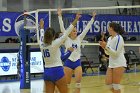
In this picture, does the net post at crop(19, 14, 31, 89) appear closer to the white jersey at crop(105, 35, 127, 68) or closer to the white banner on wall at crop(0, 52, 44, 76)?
the white banner on wall at crop(0, 52, 44, 76)

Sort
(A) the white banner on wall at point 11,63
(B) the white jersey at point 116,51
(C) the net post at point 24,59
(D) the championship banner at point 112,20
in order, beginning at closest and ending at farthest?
(B) the white jersey at point 116,51, (C) the net post at point 24,59, (A) the white banner on wall at point 11,63, (D) the championship banner at point 112,20

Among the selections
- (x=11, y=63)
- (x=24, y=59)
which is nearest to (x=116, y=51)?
(x=24, y=59)

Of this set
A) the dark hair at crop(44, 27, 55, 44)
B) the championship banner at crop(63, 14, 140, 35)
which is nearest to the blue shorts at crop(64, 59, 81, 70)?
the dark hair at crop(44, 27, 55, 44)

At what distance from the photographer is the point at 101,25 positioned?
55.5 ft

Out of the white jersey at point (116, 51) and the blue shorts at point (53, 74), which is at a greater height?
the white jersey at point (116, 51)

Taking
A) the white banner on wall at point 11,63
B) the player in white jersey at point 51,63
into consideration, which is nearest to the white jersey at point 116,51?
the player in white jersey at point 51,63

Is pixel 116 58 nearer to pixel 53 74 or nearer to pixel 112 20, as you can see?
pixel 53 74

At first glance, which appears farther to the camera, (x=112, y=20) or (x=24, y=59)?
(x=112, y=20)

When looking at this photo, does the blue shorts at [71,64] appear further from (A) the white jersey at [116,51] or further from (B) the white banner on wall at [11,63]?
(B) the white banner on wall at [11,63]

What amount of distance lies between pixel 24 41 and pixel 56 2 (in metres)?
10.5

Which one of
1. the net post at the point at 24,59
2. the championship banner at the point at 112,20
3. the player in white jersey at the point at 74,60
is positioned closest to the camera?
the player in white jersey at the point at 74,60

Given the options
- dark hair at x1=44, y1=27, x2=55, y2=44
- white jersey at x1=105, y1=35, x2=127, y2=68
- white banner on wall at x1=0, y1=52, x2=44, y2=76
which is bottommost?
white banner on wall at x1=0, y1=52, x2=44, y2=76

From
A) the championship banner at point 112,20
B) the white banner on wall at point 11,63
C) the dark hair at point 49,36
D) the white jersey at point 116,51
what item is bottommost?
the white banner on wall at point 11,63

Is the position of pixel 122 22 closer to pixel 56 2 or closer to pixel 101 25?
pixel 101 25
